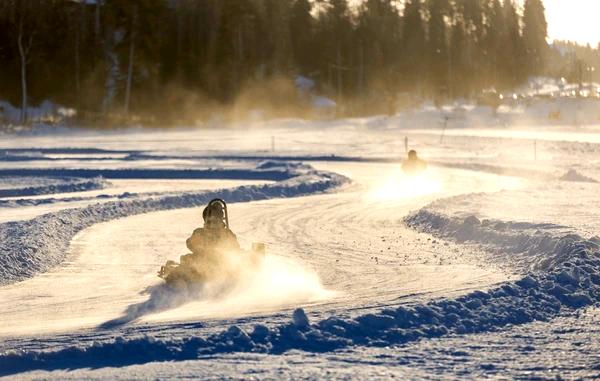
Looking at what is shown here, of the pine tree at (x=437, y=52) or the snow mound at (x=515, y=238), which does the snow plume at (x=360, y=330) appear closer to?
the snow mound at (x=515, y=238)

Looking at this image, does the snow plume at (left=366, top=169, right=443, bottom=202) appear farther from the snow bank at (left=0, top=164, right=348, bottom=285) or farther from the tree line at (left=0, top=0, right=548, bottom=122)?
the tree line at (left=0, top=0, right=548, bottom=122)

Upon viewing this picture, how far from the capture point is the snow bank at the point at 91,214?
15.7 m

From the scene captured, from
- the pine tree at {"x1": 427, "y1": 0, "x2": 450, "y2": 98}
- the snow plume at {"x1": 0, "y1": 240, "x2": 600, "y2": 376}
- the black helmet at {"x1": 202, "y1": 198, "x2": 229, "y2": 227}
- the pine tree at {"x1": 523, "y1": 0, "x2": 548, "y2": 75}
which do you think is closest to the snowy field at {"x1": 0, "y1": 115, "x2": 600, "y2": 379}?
the snow plume at {"x1": 0, "y1": 240, "x2": 600, "y2": 376}

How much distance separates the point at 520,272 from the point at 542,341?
4.36 metres

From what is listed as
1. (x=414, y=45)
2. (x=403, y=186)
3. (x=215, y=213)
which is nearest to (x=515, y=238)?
(x=215, y=213)

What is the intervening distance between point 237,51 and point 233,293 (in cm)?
7705

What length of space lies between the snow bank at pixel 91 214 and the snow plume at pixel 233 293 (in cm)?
272

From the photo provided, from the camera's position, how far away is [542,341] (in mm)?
10414

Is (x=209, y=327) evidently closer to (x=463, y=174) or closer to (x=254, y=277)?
(x=254, y=277)

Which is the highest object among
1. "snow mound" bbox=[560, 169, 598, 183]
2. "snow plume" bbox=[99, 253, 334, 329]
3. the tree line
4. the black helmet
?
the tree line

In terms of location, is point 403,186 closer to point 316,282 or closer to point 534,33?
point 316,282

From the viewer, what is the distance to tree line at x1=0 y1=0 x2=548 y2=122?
2886 inches

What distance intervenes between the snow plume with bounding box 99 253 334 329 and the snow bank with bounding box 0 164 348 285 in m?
2.72

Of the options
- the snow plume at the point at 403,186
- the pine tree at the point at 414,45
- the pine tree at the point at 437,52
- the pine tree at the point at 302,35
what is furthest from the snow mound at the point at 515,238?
the pine tree at the point at 437,52
